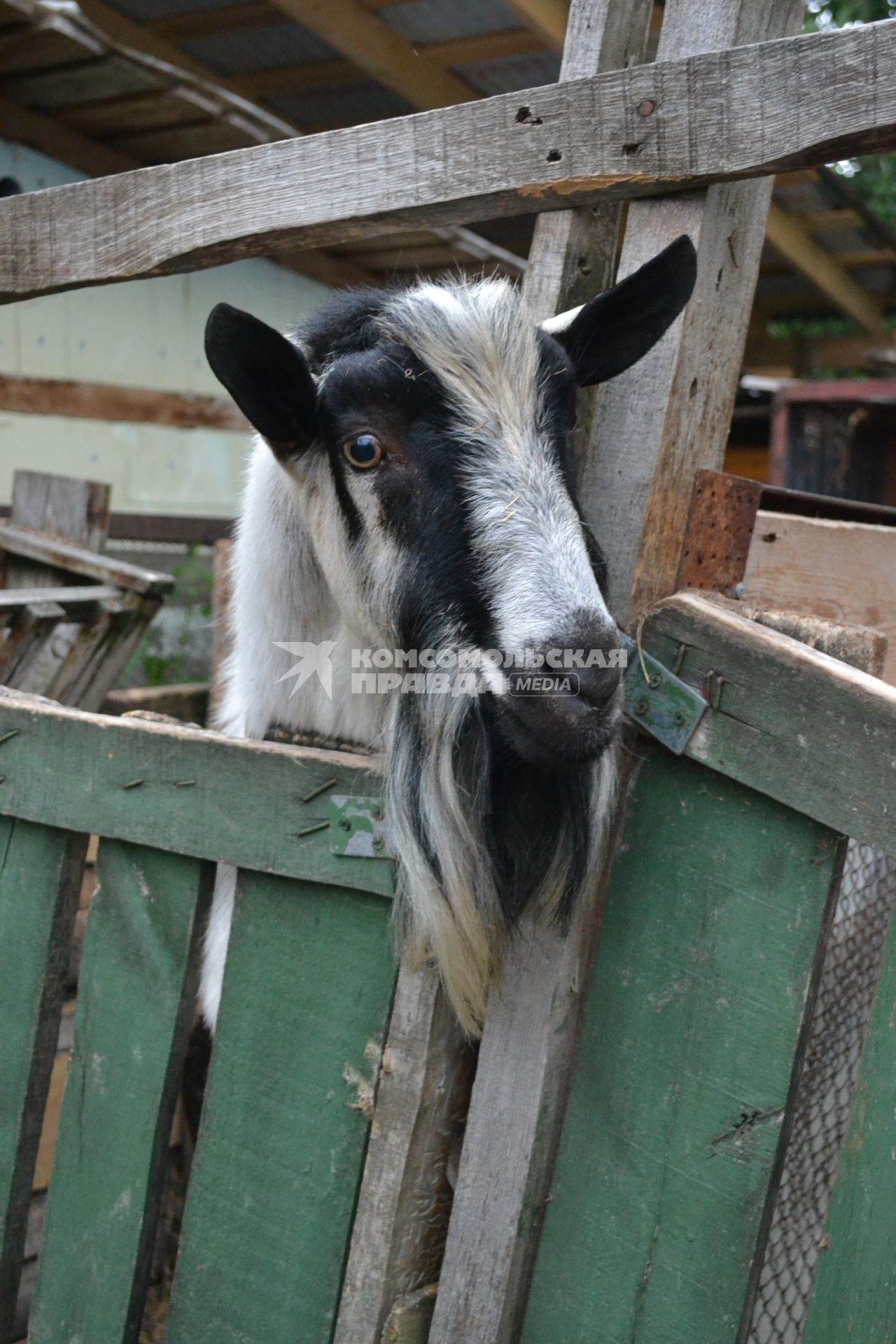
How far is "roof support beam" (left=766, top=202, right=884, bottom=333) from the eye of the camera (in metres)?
6.93

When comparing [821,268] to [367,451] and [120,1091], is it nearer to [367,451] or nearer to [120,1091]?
[367,451]

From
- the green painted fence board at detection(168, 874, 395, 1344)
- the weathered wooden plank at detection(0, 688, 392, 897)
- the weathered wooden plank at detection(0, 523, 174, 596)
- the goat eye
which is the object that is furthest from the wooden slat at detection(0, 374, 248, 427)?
the green painted fence board at detection(168, 874, 395, 1344)

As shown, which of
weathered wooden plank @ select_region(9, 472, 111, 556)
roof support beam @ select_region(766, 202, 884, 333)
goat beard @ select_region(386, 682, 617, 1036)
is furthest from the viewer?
roof support beam @ select_region(766, 202, 884, 333)

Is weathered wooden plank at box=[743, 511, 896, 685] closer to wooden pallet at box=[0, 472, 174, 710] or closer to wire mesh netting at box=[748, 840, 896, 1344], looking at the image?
wire mesh netting at box=[748, 840, 896, 1344]

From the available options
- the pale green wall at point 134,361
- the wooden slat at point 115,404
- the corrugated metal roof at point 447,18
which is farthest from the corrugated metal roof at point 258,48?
the wooden slat at point 115,404

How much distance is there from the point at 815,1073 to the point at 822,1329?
550 millimetres

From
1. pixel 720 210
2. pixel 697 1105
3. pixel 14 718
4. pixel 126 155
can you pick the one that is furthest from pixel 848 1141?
pixel 126 155

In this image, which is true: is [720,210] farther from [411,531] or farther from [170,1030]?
[170,1030]

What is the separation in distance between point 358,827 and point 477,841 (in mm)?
187

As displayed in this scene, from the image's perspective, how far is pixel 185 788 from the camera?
5.90ft

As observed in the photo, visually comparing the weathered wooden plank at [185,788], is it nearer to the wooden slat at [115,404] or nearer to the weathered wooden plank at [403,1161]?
the weathered wooden plank at [403,1161]

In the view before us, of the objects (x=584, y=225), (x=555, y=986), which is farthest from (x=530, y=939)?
(x=584, y=225)

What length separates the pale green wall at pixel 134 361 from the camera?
5.88m

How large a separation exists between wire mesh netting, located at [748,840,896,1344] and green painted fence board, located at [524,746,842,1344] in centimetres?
33
